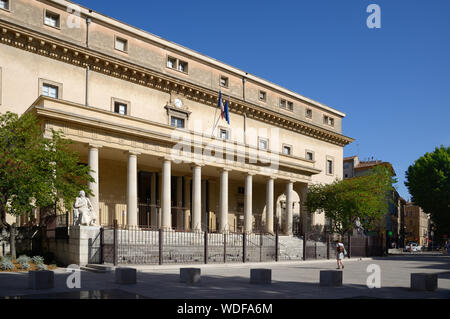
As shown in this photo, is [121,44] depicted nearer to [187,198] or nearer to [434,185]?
[187,198]

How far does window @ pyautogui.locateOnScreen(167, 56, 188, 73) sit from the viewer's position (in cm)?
3684

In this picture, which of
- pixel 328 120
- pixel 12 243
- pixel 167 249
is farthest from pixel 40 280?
pixel 328 120

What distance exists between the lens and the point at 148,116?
3416 centimetres

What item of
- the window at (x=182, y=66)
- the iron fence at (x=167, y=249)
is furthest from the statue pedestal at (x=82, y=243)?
the window at (x=182, y=66)

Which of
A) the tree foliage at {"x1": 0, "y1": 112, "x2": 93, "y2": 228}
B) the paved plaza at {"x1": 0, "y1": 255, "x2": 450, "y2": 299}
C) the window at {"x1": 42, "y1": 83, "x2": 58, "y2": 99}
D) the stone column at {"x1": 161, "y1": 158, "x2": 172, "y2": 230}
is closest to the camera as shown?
the paved plaza at {"x1": 0, "y1": 255, "x2": 450, "y2": 299}

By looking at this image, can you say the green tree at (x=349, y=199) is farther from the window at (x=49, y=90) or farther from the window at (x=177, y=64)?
the window at (x=49, y=90)

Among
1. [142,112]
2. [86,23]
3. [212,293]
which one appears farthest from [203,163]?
[212,293]

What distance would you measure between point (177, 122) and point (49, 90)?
10579mm

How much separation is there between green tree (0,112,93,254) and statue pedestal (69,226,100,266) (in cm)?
197

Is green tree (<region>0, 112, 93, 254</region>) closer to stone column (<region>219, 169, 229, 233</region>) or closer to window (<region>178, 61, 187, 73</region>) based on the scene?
stone column (<region>219, 169, 229, 233</region>)

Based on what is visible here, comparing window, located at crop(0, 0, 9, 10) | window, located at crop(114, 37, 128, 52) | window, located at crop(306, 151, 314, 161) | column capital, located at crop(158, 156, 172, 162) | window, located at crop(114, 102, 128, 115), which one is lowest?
column capital, located at crop(158, 156, 172, 162)

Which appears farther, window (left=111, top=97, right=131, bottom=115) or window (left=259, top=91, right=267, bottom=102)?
window (left=259, top=91, right=267, bottom=102)

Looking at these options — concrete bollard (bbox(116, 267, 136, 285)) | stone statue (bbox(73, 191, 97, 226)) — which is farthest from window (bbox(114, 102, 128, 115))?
concrete bollard (bbox(116, 267, 136, 285))
